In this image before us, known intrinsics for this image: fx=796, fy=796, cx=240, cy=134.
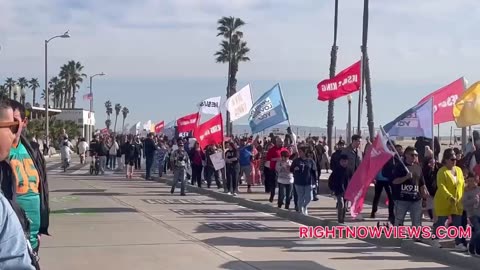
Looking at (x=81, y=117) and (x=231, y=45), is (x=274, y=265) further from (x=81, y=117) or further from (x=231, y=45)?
(x=81, y=117)

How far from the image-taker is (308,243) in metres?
13.4

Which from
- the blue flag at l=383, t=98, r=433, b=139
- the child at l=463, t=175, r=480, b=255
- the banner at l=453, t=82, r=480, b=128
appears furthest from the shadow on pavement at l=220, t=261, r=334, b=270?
the banner at l=453, t=82, r=480, b=128

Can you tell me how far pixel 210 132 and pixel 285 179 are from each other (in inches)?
227

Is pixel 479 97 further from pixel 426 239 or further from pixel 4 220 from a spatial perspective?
pixel 4 220

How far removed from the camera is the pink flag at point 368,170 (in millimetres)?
12805

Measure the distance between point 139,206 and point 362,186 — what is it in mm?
8528

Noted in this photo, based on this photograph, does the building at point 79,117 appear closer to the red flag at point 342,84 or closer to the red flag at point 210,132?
the red flag at point 210,132

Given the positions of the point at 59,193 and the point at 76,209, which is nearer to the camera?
the point at 76,209

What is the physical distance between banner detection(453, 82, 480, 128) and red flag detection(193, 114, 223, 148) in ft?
29.4

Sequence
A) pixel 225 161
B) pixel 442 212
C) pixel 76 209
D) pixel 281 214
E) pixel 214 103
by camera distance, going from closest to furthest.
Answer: pixel 442 212 < pixel 281 214 < pixel 76 209 < pixel 225 161 < pixel 214 103

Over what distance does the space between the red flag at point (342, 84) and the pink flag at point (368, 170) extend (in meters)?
6.12

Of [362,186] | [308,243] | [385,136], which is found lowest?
[308,243]

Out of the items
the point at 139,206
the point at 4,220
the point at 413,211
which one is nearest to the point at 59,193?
the point at 139,206

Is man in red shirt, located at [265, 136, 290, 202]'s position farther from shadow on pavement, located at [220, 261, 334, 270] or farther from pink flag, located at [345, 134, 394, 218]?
shadow on pavement, located at [220, 261, 334, 270]
